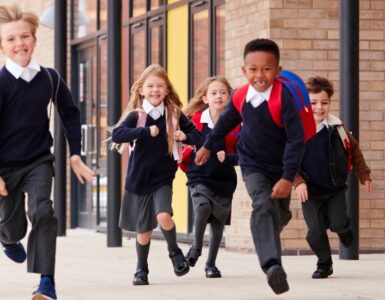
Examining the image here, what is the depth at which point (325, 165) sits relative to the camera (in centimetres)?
1058

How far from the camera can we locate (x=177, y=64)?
1656cm

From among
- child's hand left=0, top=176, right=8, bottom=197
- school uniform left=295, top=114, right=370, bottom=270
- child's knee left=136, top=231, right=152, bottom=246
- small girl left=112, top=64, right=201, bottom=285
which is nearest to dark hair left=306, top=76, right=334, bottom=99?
school uniform left=295, top=114, right=370, bottom=270

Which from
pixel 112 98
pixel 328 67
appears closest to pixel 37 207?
pixel 328 67

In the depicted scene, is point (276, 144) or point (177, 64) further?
point (177, 64)

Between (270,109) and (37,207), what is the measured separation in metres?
1.54

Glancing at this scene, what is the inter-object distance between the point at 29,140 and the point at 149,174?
6.63ft

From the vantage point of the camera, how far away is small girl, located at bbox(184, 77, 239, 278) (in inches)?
431

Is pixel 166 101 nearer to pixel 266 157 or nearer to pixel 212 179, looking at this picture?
pixel 212 179

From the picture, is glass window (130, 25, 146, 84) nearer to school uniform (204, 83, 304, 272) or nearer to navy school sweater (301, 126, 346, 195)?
navy school sweater (301, 126, 346, 195)

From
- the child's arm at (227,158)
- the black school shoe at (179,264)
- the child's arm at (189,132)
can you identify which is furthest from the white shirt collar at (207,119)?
the black school shoe at (179,264)

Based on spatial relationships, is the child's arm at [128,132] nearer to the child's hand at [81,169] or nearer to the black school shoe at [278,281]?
the child's hand at [81,169]

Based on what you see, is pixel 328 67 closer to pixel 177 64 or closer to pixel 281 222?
pixel 177 64

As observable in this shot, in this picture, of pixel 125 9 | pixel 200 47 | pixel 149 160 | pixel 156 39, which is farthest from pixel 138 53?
pixel 149 160

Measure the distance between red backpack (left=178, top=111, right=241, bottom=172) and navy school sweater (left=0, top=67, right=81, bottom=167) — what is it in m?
2.81
